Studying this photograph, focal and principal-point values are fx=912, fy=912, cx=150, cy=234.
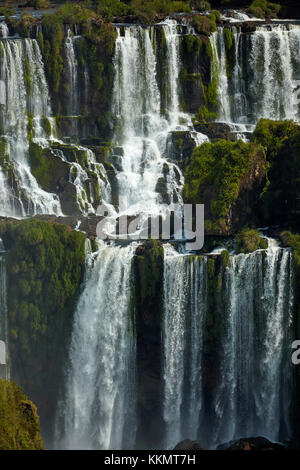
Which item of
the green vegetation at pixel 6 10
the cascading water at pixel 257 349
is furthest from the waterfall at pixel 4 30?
the cascading water at pixel 257 349

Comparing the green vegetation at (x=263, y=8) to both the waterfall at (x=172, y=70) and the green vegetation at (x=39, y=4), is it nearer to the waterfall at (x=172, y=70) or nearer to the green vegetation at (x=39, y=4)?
the waterfall at (x=172, y=70)

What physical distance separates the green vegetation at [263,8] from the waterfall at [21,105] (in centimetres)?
1289

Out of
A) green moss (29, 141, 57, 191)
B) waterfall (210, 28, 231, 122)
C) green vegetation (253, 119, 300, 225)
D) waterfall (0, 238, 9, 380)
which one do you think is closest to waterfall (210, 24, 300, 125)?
waterfall (210, 28, 231, 122)

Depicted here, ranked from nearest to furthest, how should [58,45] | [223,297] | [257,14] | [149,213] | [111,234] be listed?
[223,297] < [111,234] < [149,213] < [58,45] < [257,14]

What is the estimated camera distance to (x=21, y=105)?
40781mm

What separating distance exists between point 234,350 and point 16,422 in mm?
8566

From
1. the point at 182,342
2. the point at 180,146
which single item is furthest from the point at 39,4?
the point at 182,342

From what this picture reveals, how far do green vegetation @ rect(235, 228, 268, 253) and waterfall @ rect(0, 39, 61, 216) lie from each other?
9.74 m

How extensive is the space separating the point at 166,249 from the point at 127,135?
10824 mm

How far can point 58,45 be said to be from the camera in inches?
1623

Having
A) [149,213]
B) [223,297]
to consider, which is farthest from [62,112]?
[223,297]

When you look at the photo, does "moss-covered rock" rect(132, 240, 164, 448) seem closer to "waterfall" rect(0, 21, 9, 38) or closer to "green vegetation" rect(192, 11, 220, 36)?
"green vegetation" rect(192, 11, 220, 36)

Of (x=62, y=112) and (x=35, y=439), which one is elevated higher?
(x=62, y=112)

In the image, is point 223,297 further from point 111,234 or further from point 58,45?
point 58,45
